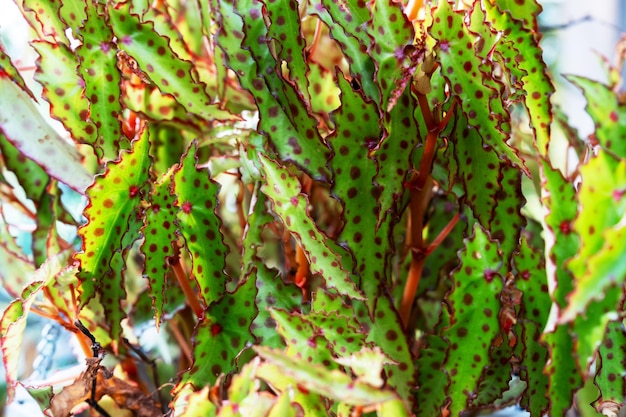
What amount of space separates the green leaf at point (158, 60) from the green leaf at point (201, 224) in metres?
0.06

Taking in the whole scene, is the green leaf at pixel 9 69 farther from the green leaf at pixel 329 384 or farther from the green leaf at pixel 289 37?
the green leaf at pixel 329 384

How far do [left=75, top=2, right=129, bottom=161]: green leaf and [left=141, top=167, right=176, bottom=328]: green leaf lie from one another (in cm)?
6

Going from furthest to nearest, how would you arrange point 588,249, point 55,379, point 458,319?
point 55,379
point 458,319
point 588,249

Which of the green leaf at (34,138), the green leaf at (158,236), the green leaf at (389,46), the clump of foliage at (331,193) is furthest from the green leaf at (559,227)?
the green leaf at (34,138)

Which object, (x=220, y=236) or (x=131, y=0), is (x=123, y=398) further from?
(x=131, y=0)

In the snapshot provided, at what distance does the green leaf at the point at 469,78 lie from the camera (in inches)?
14.9

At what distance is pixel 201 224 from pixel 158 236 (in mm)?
28

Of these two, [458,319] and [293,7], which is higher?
[293,7]

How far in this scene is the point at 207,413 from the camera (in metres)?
0.32

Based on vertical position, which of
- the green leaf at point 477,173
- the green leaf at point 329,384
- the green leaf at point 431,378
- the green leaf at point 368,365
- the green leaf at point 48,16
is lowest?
the green leaf at point 431,378

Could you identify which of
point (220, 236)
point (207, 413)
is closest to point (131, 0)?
point (220, 236)

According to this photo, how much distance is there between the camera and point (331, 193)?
15.6 inches

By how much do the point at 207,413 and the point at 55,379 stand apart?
209mm

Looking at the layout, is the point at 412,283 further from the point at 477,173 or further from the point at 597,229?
the point at 597,229
